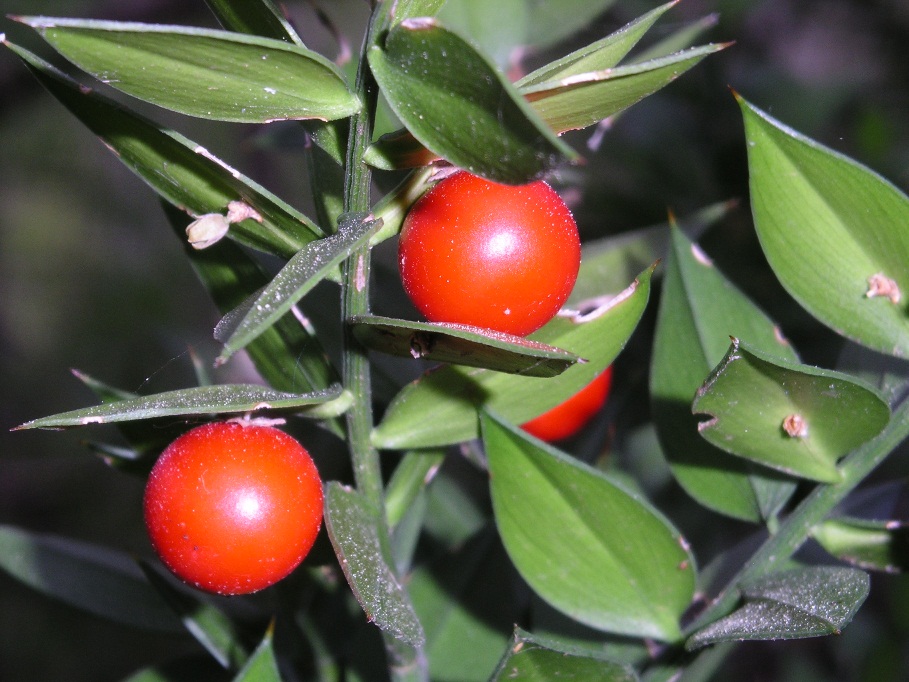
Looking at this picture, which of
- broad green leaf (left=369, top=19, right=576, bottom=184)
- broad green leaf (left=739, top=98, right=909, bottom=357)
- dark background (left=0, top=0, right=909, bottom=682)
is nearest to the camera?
broad green leaf (left=369, top=19, right=576, bottom=184)

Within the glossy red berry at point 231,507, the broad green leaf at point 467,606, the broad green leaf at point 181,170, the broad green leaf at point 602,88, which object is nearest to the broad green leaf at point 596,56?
the broad green leaf at point 602,88

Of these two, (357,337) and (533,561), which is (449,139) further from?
(533,561)

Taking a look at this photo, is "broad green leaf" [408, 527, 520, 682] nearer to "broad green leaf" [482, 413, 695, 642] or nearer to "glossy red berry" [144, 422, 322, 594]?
"broad green leaf" [482, 413, 695, 642]

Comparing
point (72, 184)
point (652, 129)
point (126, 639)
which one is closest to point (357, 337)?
point (652, 129)

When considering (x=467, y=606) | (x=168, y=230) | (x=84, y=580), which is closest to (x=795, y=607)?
(x=467, y=606)

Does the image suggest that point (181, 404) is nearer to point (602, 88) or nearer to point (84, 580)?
point (602, 88)

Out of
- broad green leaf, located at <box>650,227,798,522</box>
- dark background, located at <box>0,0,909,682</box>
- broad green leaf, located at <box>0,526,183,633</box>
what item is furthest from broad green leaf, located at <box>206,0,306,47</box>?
broad green leaf, located at <box>0,526,183,633</box>
